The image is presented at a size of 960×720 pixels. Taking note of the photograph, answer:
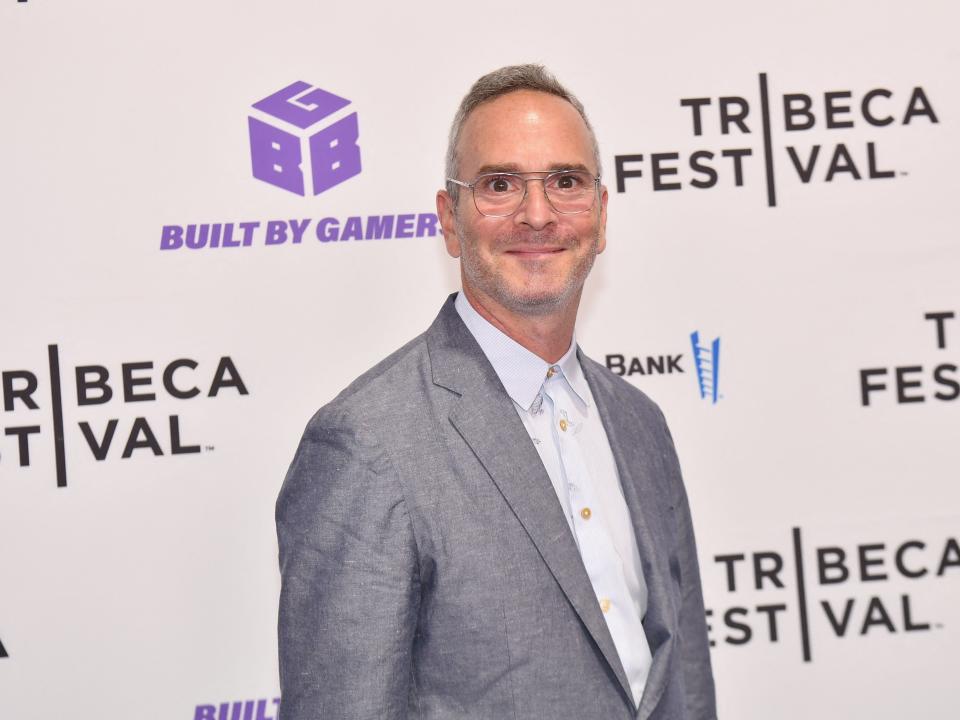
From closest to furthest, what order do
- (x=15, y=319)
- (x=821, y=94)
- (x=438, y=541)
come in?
(x=438, y=541) < (x=15, y=319) < (x=821, y=94)

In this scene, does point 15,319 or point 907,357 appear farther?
point 907,357

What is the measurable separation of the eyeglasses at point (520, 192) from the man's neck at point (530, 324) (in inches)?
5.9

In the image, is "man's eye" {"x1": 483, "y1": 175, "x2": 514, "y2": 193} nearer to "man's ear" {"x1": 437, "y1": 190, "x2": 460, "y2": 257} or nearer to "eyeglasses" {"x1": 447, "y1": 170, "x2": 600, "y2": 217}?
"eyeglasses" {"x1": 447, "y1": 170, "x2": 600, "y2": 217}

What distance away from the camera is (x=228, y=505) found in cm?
256

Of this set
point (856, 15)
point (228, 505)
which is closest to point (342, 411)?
point (228, 505)

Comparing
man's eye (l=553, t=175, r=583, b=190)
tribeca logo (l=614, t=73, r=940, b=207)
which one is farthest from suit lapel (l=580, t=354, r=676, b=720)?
tribeca logo (l=614, t=73, r=940, b=207)

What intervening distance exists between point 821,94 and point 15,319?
2281 mm

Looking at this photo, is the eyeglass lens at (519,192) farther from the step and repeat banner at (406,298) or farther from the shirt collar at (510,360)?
the step and repeat banner at (406,298)

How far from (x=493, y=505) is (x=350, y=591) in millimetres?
247

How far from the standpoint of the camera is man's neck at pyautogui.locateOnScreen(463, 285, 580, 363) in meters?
1.63

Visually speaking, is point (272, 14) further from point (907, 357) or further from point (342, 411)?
point (907, 357)

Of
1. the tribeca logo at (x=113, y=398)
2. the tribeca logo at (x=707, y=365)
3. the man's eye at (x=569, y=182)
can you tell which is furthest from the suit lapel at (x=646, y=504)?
the tribeca logo at (x=113, y=398)

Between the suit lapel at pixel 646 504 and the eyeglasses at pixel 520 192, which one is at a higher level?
the eyeglasses at pixel 520 192

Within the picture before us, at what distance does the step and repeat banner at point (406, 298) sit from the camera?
250 centimetres
